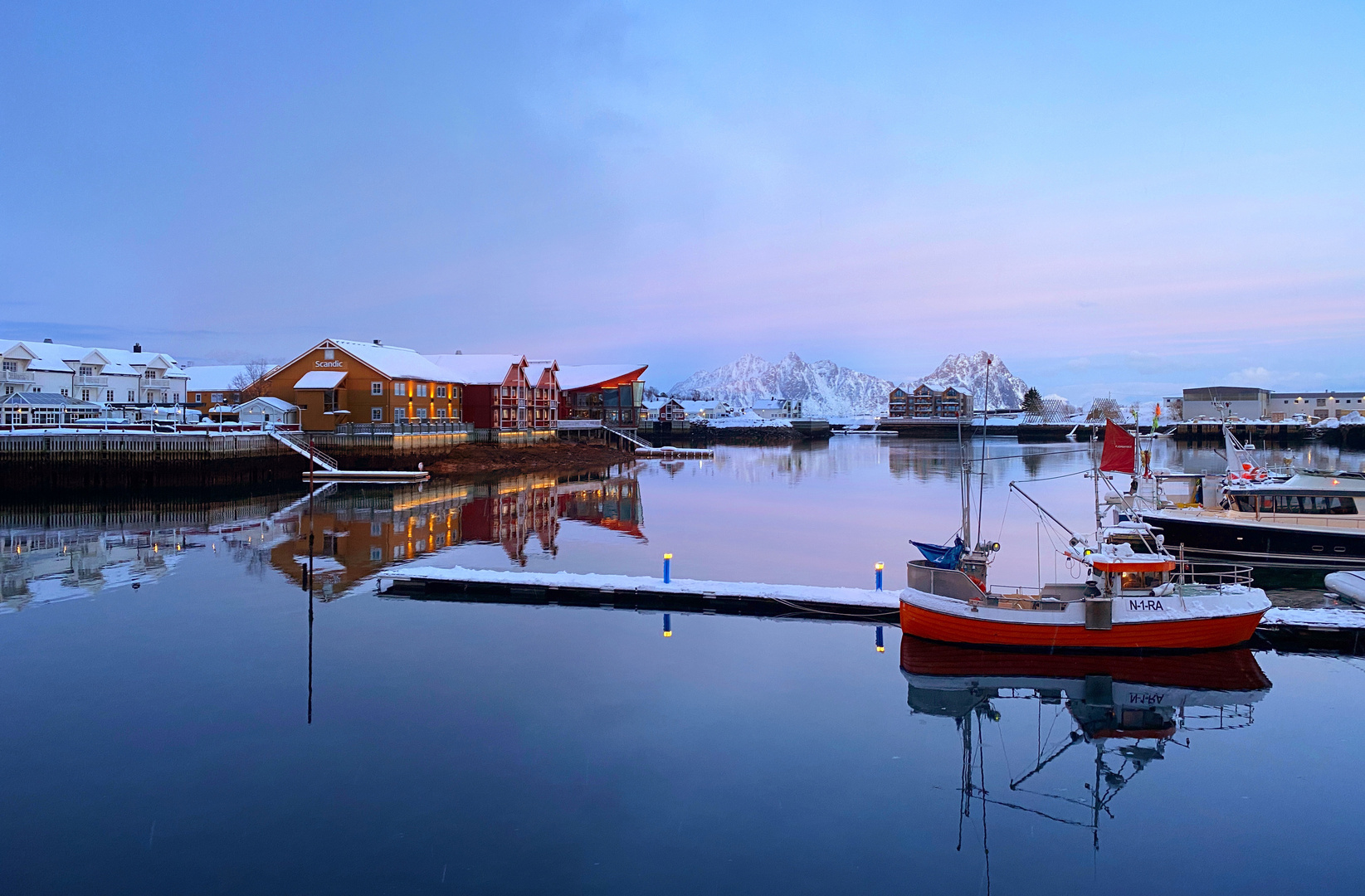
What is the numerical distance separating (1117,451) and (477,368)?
6383 cm

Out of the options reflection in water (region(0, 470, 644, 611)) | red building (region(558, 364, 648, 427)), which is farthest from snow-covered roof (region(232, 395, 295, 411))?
red building (region(558, 364, 648, 427))

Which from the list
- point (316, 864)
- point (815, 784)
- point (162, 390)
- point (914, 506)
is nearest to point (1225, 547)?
point (914, 506)

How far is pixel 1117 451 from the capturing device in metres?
24.8

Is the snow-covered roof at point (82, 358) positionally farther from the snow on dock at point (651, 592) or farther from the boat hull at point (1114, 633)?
the boat hull at point (1114, 633)

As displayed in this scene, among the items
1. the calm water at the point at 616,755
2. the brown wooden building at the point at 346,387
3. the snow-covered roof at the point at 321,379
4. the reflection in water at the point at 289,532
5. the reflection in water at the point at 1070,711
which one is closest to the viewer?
the calm water at the point at 616,755

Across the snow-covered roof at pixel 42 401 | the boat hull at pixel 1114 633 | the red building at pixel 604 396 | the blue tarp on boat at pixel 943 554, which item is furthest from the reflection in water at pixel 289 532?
the red building at pixel 604 396

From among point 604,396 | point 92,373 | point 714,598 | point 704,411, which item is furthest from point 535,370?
point 704,411

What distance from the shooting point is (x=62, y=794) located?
10383 millimetres

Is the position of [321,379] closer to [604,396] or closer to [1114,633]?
[604,396]

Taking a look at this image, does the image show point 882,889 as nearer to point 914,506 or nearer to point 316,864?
point 316,864

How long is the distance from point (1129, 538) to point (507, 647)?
20.9 metres

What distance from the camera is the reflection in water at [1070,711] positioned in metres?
11.2

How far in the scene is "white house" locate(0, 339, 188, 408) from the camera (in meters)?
62.8

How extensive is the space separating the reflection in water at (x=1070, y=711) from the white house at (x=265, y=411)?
5831cm
